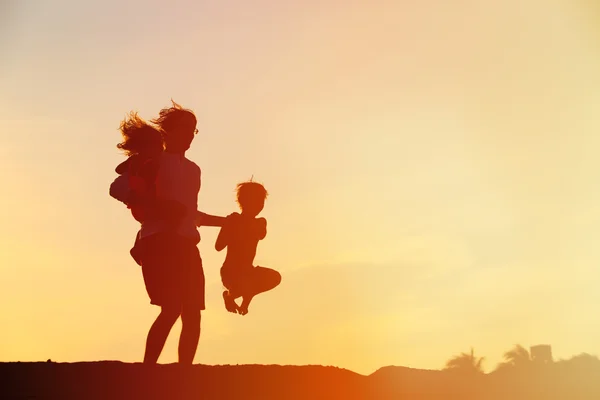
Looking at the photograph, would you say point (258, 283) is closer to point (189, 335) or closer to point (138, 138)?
point (189, 335)

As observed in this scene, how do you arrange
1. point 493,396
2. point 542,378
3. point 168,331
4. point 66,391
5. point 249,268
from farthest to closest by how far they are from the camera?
point 542,378
point 493,396
point 249,268
point 168,331
point 66,391

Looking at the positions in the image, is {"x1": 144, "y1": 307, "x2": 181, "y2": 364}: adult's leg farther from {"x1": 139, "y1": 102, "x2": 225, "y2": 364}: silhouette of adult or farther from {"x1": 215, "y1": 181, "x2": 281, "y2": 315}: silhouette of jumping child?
{"x1": 215, "y1": 181, "x2": 281, "y2": 315}: silhouette of jumping child

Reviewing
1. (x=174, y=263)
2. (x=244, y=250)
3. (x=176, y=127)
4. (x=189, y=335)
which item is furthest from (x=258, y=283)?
(x=176, y=127)

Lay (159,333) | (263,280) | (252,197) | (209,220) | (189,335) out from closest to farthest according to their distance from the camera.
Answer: (159,333), (189,335), (209,220), (263,280), (252,197)

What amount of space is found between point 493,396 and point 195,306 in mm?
4794

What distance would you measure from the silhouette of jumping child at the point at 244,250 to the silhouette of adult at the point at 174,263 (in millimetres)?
939

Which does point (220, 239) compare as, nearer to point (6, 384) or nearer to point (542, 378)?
point (6, 384)

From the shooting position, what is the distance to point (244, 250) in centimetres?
1181

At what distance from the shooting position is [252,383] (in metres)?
10.8

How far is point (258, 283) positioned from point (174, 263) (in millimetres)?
1487

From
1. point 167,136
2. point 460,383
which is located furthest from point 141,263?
point 460,383

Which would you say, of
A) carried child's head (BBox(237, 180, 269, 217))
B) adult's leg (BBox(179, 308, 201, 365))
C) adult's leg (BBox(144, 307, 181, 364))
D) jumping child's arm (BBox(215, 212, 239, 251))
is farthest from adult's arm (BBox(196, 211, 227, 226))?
adult's leg (BBox(144, 307, 181, 364))

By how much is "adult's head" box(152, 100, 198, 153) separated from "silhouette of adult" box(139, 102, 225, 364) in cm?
5

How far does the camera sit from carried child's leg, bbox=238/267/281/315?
38.3 ft
